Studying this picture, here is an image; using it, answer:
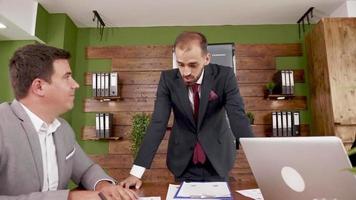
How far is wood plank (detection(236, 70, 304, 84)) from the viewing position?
417 cm

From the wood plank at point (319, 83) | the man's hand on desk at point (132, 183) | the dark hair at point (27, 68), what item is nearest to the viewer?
the dark hair at point (27, 68)

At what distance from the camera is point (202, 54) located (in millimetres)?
1538

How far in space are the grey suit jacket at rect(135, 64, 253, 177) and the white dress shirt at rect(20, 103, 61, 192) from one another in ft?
1.57

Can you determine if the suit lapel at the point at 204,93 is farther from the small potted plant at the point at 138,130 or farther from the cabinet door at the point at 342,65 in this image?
the cabinet door at the point at 342,65

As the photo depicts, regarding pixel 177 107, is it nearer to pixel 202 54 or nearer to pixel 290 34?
pixel 202 54

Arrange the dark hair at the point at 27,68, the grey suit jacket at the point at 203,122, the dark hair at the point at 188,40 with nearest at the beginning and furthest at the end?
the dark hair at the point at 27,68 < the dark hair at the point at 188,40 < the grey suit jacket at the point at 203,122

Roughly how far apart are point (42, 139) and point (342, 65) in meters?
3.41

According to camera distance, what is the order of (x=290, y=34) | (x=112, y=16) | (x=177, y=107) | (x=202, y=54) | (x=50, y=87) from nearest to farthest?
(x=50, y=87), (x=202, y=54), (x=177, y=107), (x=112, y=16), (x=290, y=34)

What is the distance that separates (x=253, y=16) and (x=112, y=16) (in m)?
1.93

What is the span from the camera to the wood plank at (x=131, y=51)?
4.25m

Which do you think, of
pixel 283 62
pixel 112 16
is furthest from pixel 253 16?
pixel 112 16

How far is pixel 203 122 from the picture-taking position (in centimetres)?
166

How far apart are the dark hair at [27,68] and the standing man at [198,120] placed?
0.63 meters

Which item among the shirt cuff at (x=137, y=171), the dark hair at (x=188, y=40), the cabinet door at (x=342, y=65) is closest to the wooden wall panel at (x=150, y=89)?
the cabinet door at (x=342, y=65)
